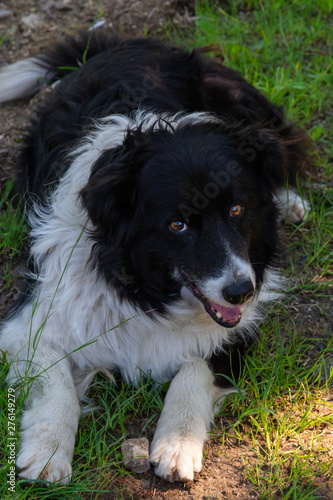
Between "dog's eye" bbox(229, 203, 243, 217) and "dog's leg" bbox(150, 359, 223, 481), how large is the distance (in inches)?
33.2

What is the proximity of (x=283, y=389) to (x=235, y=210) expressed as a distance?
1038 mm

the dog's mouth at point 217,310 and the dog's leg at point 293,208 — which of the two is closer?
the dog's mouth at point 217,310

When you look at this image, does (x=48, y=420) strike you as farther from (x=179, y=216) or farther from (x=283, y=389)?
(x=283, y=389)

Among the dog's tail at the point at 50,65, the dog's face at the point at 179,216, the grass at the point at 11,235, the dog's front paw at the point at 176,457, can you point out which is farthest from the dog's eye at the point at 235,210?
the dog's tail at the point at 50,65

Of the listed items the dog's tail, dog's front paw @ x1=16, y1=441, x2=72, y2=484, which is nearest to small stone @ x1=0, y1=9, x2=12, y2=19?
the dog's tail

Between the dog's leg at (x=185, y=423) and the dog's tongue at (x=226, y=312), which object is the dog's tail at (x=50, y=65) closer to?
the dog's tongue at (x=226, y=312)

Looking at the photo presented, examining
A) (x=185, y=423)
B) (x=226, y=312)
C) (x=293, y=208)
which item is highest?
(x=226, y=312)

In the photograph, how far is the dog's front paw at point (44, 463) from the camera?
2727 millimetres

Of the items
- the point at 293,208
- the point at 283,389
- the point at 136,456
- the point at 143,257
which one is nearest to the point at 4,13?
the point at 293,208

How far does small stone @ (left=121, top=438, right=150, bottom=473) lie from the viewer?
2.88 m

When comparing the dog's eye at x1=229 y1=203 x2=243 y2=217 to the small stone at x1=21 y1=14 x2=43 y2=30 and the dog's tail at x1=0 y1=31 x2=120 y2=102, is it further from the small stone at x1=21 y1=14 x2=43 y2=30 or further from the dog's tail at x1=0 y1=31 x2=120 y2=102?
the small stone at x1=21 y1=14 x2=43 y2=30

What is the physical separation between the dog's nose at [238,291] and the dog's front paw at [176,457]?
27.4 inches

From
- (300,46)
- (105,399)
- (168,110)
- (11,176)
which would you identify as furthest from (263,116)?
(105,399)

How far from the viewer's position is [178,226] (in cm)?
295
